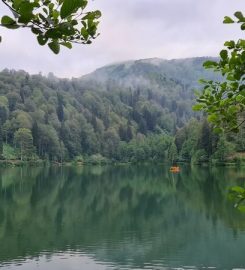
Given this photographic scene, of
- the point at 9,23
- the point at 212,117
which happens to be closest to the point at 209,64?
the point at 212,117

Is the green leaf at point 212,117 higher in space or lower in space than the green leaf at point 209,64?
lower

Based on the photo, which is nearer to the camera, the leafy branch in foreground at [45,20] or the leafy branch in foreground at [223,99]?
the leafy branch in foreground at [45,20]

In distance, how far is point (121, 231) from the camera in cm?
4291

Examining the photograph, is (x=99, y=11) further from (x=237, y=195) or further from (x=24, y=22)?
(x=237, y=195)

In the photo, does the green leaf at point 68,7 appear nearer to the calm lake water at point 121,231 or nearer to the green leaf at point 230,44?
the green leaf at point 230,44

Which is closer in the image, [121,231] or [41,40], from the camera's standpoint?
[41,40]

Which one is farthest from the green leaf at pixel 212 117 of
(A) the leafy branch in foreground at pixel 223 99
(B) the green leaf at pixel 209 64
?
(B) the green leaf at pixel 209 64

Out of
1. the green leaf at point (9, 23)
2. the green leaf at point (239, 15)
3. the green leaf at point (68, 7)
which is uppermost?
the green leaf at point (239, 15)

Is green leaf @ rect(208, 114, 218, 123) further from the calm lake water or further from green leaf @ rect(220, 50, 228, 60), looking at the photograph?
the calm lake water

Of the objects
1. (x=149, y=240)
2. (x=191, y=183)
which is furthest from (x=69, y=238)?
(x=191, y=183)

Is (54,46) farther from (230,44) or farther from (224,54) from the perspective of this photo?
(230,44)

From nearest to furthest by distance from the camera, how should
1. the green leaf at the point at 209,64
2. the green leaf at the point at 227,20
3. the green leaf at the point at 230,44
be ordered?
the green leaf at the point at 227,20
the green leaf at the point at 230,44
the green leaf at the point at 209,64

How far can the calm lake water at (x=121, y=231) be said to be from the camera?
32344 millimetres

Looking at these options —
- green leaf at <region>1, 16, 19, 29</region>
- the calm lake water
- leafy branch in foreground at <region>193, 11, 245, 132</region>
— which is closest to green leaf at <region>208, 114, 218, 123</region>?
leafy branch in foreground at <region>193, 11, 245, 132</region>
